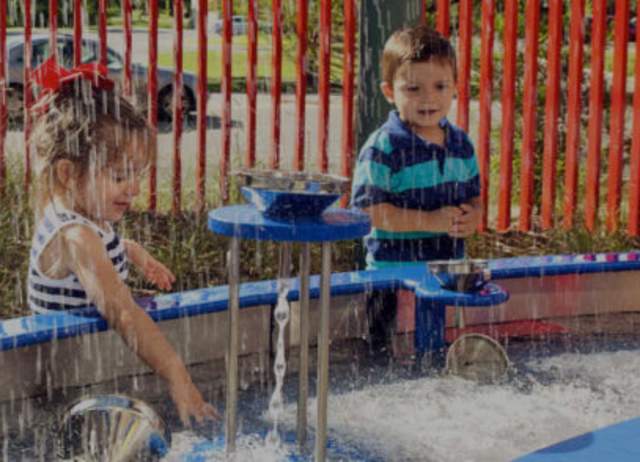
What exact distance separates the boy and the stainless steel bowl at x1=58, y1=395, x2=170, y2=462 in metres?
1.60

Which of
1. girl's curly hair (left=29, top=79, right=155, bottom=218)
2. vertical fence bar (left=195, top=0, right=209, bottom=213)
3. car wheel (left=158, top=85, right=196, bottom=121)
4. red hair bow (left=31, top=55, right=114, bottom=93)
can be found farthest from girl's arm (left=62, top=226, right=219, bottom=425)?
Result: car wheel (left=158, top=85, right=196, bottom=121)

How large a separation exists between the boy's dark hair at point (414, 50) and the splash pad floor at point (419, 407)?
1.16 m

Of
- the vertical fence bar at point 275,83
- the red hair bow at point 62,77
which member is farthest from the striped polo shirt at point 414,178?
the vertical fence bar at point 275,83

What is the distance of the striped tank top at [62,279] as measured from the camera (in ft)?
12.6

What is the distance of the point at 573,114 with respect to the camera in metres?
7.69

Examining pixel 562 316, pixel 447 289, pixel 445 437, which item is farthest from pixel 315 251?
pixel 445 437

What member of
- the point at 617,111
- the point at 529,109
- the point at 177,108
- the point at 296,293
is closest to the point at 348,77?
the point at 177,108

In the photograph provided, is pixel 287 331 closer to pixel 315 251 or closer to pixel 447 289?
pixel 447 289

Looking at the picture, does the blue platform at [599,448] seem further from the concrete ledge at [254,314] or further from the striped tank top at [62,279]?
the striped tank top at [62,279]

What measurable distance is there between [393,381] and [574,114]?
149 inches

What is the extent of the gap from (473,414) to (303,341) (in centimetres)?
91

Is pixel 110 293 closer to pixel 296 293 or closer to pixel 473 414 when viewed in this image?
pixel 296 293

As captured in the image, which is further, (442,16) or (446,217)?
(442,16)

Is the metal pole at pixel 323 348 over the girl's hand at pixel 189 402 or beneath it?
over
